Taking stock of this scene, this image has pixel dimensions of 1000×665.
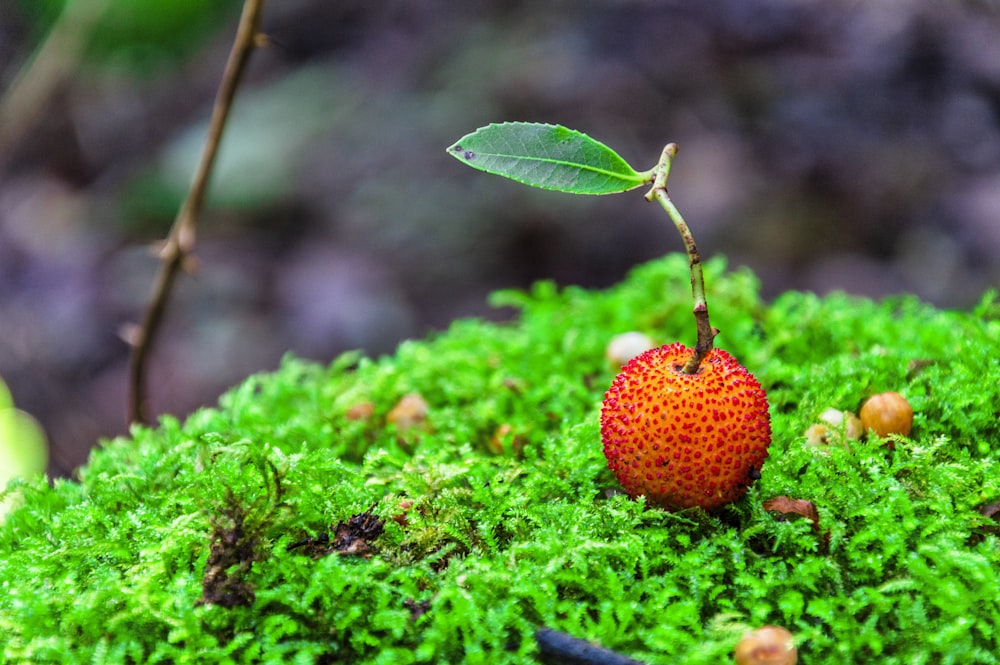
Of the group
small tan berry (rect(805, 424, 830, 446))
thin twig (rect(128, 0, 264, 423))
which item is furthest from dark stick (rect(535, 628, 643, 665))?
thin twig (rect(128, 0, 264, 423))

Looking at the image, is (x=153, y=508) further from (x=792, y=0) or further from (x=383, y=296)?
(x=792, y=0)

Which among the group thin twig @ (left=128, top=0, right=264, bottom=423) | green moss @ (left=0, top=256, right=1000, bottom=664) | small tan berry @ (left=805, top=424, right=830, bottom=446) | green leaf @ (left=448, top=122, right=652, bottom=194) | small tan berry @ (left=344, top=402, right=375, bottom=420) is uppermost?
thin twig @ (left=128, top=0, right=264, bottom=423)

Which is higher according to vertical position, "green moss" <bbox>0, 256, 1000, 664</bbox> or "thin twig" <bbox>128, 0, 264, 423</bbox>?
"thin twig" <bbox>128, 0, 264, 423</bbox>

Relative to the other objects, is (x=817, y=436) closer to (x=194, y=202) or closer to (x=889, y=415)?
(x=889, y=415)

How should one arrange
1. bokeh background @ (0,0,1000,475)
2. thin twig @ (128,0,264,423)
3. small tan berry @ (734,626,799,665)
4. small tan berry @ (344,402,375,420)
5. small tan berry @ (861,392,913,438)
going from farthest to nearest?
bokeh background @ (0,0,1000,475), thin twig @ (128,0,264,423), small tan berry @ (344,402,375,420), small tan berry @ (861,392,913,438), small tan berry @ (734,626,799,665)

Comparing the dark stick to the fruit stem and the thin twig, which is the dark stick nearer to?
the fruit stem

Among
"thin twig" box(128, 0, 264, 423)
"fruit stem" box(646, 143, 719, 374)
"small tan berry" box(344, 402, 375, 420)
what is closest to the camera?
"fruit stem" box(646, 143, 719, 374)

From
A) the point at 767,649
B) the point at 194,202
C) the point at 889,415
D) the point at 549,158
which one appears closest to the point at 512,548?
the point at 767,649

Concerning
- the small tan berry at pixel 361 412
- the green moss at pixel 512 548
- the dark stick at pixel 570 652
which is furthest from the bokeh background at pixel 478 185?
the dark stick at pixel 570 652
